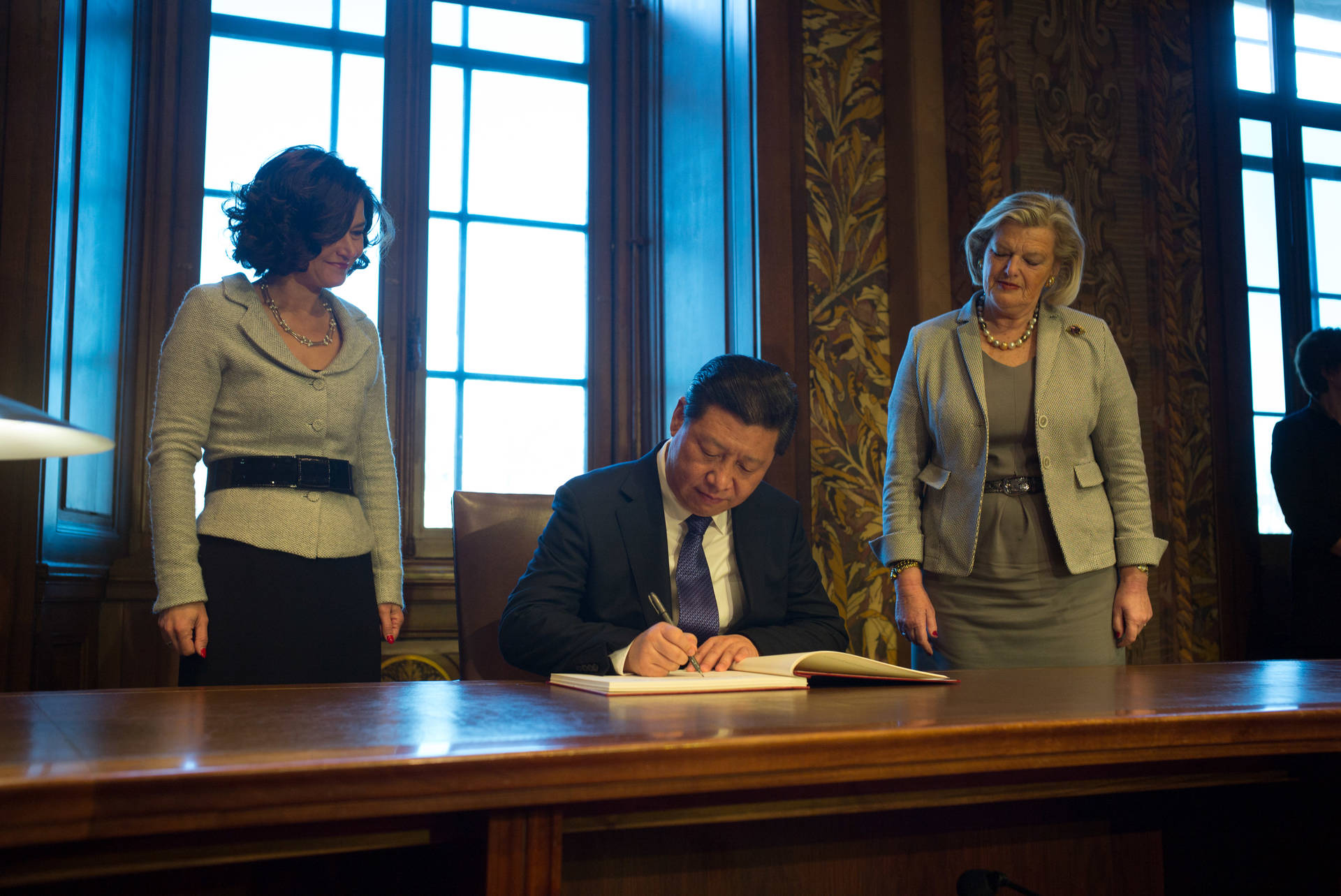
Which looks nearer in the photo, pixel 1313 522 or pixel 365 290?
pixel 1313 522

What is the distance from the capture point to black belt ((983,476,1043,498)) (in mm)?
2242

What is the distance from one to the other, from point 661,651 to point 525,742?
25.0 inches

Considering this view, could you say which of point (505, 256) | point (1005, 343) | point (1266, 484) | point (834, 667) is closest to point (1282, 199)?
point (1266, 484)

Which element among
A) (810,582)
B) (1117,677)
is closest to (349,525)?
(810,582)

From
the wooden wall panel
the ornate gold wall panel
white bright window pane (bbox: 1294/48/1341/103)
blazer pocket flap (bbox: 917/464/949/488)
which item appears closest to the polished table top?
blazer pocket flap (bbox: 917/464/949/488)

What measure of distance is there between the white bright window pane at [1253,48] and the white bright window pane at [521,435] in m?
2.88

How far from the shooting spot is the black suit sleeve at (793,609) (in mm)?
1846

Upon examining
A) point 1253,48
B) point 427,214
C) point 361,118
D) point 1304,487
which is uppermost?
point 1253,48

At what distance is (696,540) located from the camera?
1.95 meters

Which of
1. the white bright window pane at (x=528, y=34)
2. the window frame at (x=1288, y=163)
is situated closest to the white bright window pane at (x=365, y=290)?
the white bright window pane at (x=528, y=34)

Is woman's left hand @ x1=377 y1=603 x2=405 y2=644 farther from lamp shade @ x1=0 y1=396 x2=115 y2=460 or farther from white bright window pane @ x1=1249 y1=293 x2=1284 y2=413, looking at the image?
white bright window pane @ x1=1249 y1=293 x2=1284 y2=413

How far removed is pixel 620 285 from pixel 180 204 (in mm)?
1457

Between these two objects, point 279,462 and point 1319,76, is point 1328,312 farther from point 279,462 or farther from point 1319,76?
point 279,462

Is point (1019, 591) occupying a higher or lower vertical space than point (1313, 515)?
lower
